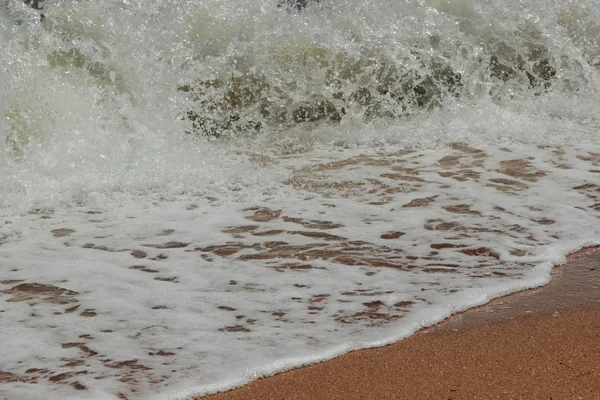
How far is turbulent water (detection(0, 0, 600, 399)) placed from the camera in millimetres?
2299

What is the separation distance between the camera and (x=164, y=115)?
5328 mm

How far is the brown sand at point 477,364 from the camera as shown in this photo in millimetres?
1896

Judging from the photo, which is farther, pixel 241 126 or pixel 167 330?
pixel 241 126

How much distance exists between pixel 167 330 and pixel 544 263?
143 centimetres

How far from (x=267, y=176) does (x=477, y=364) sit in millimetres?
2394

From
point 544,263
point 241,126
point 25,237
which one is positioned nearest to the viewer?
point 544,263

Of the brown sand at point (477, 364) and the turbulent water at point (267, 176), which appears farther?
the turbulent water at point (267, 176)

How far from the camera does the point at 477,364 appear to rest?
202cm

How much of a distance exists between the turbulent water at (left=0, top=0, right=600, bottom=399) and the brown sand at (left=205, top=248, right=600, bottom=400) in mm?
89

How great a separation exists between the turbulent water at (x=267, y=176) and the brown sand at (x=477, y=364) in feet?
0.29

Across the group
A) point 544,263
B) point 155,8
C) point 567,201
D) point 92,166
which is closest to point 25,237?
point 92,166

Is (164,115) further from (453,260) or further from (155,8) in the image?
(453,260)

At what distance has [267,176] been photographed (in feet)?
13.9

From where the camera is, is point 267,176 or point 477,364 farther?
point 267,176
